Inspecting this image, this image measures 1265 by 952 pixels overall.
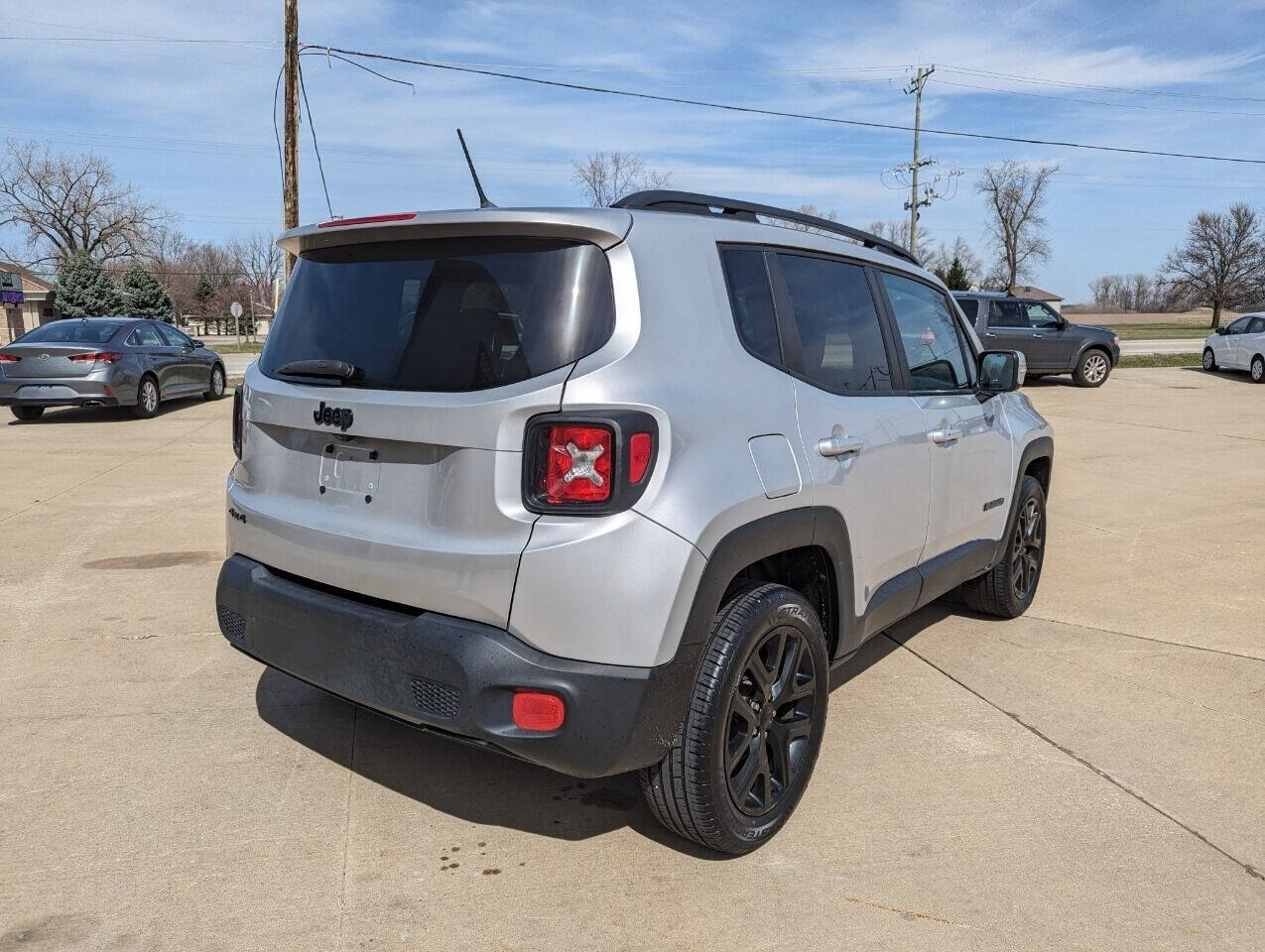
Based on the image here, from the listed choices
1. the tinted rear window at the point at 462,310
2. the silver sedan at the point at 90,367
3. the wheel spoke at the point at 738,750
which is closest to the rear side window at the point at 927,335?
the wheel spoke at the point at 738,750

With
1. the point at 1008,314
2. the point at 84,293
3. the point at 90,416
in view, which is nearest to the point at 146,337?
the point at 90,416

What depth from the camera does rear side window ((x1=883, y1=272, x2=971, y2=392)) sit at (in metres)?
4.00

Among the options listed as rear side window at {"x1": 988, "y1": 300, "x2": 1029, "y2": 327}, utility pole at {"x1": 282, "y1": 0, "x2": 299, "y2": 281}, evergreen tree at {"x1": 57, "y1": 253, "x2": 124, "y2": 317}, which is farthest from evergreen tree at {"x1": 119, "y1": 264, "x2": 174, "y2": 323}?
rear side window at {"x1": 988, "y1": 300, "x2": 1029, "y2": 327}

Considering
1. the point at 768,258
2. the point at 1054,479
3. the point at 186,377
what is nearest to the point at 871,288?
the point at 768,258

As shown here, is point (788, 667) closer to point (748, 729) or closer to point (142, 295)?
point (748, 729)

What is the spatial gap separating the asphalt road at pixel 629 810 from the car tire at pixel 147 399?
29.8ft

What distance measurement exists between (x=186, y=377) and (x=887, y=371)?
46.5ft

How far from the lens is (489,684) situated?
248 centimetres

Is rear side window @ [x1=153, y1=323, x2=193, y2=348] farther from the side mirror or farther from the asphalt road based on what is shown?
the side mirror

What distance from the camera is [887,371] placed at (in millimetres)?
3758

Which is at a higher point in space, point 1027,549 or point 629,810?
point 1027,549

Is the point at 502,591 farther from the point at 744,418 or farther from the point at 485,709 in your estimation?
the point at 744,418

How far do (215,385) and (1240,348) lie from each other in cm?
2152

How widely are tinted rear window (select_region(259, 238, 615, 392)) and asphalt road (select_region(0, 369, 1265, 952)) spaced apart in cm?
140
